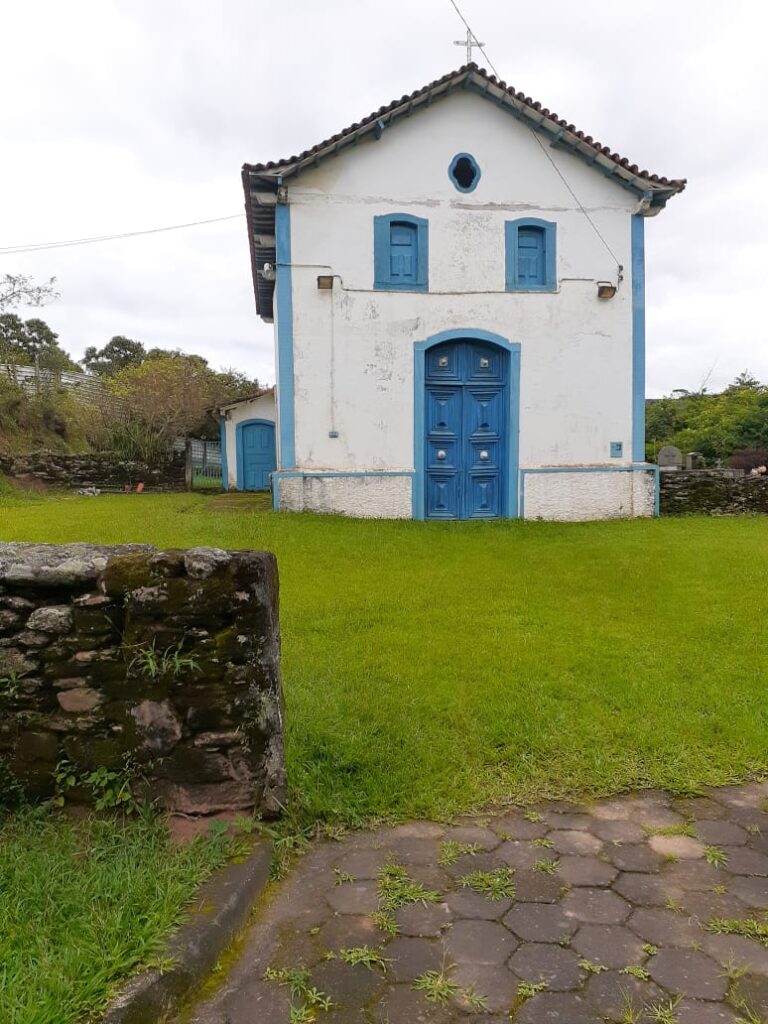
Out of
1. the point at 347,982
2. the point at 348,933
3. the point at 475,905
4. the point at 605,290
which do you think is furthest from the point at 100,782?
the point at 605,290

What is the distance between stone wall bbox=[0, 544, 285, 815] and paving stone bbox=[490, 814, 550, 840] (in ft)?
3.85

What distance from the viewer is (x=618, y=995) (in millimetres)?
1958

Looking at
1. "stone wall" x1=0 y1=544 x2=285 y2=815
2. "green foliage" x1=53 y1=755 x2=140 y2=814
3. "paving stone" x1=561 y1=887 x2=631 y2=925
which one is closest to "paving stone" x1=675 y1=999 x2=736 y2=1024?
"paving stone" x1=561 y1=887 x2=631 y2=925

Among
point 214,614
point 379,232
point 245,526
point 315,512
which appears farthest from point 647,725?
point 379,232

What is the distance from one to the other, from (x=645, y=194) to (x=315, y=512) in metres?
8.01

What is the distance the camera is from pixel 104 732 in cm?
268

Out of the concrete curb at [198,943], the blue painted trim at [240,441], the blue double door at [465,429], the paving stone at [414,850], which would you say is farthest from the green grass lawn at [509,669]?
the blue painted trim at [240,441]

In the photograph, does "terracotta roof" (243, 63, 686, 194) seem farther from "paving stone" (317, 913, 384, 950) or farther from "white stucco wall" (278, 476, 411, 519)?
"paving stone" (317, 913, 384, 950)

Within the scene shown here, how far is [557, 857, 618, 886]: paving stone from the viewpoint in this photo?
2523 mm

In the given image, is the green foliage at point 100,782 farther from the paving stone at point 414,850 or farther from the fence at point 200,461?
the fence at point 200,461

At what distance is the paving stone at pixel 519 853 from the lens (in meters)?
2.66

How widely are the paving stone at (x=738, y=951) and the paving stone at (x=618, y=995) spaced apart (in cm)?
29

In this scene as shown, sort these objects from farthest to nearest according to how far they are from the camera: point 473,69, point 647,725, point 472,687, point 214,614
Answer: point 473,69 < point 472,687 < point 647,725 < point 214,614

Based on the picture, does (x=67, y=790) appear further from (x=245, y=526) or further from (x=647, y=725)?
(x=245, y=526)
